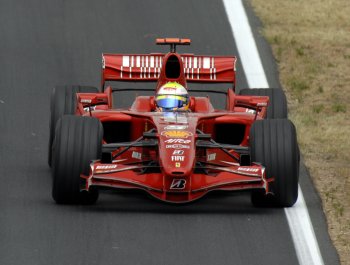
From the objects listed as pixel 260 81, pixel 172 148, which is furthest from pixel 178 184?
pixel 260 81

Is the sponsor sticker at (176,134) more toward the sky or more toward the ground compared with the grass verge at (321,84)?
more toward the sky

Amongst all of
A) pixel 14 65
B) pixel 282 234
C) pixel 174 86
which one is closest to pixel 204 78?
pixel 174 86

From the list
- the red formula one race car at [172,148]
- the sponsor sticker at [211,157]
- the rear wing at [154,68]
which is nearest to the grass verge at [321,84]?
the red formula one race car at [172,148]

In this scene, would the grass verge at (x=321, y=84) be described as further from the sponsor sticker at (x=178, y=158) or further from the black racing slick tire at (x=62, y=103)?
the black racing slick tire at (x=62, y=103)

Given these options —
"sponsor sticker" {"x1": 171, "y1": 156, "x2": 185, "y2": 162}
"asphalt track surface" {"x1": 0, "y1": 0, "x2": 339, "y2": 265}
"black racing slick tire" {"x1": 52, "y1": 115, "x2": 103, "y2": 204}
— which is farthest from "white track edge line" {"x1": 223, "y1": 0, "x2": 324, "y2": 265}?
"black racing slick tire" {"x1": 52, "y1": 115, "x2": 103, "y2": 204}

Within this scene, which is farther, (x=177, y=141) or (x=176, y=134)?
(x=176, y=134)

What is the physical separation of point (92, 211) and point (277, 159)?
2.11m

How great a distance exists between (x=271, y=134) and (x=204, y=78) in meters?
3.37

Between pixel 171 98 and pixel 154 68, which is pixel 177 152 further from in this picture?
pixel 154 68

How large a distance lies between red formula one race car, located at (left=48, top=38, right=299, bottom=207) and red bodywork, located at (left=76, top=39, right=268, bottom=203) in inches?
0.4

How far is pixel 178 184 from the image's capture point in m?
17.7

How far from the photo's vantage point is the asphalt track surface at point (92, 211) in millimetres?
16281

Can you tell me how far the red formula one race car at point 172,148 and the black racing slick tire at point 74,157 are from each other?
0.01 meters

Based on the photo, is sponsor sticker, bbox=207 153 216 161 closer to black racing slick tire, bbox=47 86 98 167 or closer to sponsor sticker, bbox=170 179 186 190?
sponsor sticker, bbox=170 179 186 190
